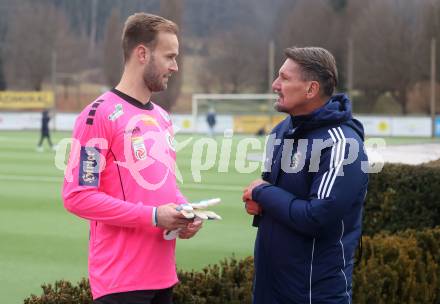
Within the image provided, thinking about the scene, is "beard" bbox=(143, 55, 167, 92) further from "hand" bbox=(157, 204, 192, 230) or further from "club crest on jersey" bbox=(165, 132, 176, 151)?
"hand" bbox=(157, 204, 192, 230)

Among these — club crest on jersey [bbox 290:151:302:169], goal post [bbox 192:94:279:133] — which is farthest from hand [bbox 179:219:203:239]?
goal post [bbox 192:94:279:133]

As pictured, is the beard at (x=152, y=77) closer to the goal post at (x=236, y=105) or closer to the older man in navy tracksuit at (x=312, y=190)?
the older man in navy tracksuit at (x=312, y=190)

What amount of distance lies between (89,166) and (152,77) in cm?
56

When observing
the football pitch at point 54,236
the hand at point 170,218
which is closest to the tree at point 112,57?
A: the football pitch at point 54,236

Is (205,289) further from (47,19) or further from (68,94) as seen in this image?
(47,19)

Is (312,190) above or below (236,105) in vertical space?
below

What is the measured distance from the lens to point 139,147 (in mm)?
3740

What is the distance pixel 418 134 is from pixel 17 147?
25223 mm

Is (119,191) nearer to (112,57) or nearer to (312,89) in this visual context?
(312,89)

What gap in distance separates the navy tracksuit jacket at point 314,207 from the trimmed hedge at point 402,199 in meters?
5.45

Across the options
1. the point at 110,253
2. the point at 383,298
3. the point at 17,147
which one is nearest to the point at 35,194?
the point at 383,298

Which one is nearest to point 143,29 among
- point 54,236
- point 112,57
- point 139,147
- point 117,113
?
point 117,113

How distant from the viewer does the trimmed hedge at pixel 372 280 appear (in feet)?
16.4

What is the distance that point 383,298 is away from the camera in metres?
5.84
